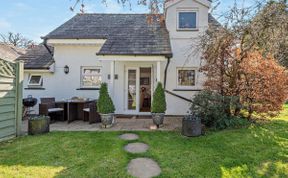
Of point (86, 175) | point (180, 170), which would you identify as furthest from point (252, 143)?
point (86, 175)

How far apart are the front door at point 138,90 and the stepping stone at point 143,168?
678cm

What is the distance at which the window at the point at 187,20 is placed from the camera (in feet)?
40.9

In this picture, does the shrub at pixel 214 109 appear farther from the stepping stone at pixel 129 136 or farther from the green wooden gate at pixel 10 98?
the green wooden gate at pixel 10 98

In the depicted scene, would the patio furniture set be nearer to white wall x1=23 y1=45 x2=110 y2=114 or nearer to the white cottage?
white wall x1=23 y1=45 x2=110 y2=114

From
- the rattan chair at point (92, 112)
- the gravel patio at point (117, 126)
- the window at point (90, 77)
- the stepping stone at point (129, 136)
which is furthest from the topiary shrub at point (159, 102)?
the window at point (90, 77)

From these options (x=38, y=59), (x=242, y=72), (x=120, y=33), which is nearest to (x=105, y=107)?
(x=120, y=33)

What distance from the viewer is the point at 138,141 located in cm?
753

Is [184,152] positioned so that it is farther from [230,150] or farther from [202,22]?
[202,22]

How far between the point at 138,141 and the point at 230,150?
2.86 m

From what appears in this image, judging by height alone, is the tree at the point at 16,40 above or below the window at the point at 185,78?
above

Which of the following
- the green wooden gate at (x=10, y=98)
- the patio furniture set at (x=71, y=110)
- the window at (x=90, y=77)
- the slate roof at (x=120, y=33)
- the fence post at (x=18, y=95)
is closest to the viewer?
the green wooden gate at (x=10, y=98)

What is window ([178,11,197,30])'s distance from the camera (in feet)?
40.9

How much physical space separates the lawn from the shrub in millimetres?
538

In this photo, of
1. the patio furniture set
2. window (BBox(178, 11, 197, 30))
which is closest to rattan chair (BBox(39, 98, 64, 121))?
the patio furniture set
